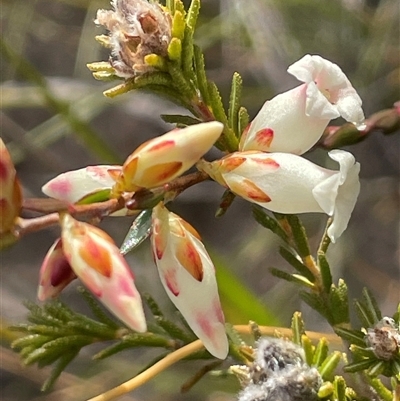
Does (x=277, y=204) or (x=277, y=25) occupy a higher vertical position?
(x=277, y=204)

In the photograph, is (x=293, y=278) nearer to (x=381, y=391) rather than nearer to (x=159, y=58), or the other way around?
(x=381, y=391)

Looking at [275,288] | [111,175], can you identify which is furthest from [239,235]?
[111,175]

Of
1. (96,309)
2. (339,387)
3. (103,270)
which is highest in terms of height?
(103,270)

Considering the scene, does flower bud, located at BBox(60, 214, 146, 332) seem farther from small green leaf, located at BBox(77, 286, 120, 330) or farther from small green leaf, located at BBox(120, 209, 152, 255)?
small green leaf, located at BBox(77, 286, 120, 330)

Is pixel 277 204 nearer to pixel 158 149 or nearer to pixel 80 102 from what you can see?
pixel 158 149

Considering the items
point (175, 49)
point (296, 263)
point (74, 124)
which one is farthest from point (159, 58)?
point (74, 124)

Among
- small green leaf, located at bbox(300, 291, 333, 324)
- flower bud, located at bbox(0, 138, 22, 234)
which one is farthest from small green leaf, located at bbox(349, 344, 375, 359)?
flower bud, located at bbox(0, 138, 22, 234)

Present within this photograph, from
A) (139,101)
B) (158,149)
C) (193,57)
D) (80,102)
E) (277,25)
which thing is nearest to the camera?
(158,149)

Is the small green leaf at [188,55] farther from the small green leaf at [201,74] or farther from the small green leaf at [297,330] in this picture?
the small green leaf at [297,330]
